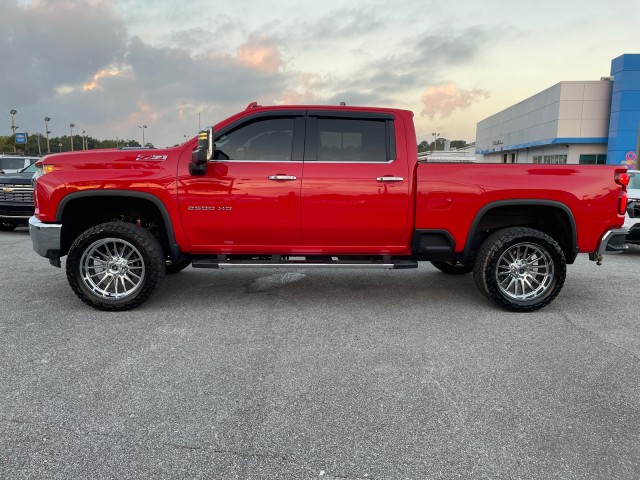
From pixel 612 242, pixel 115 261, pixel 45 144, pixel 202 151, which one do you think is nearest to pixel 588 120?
pixel 612 242

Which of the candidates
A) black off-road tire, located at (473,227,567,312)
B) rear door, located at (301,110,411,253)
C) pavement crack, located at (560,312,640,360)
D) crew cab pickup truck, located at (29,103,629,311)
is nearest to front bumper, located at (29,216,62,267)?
crew cab pickup truck, located at (29,103,629,311)

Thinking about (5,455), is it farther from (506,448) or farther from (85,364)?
(506,448)

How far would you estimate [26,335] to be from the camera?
435cm

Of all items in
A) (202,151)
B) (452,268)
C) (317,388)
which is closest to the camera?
(317,388)

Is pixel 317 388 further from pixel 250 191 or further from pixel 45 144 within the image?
pixel 45 144

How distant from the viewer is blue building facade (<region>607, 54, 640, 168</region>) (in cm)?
2973

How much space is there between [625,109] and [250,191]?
33.0m

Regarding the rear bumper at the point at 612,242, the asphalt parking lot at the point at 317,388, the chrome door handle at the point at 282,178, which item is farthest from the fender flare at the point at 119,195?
the rear bumper at the point at 612,242

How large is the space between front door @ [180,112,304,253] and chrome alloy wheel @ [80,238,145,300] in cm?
65

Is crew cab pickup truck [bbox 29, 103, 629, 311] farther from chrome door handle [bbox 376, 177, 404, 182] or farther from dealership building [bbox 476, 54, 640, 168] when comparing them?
dealership building [bbox 476, 54, 640, 168]

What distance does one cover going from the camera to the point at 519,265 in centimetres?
534

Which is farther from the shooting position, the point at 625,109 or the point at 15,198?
the point at 625,109

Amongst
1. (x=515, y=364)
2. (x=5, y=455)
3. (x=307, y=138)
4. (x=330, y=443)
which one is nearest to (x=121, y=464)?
Result: (x=5, y=455)

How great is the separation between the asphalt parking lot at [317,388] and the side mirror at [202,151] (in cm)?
152
